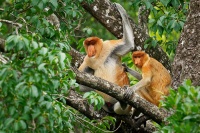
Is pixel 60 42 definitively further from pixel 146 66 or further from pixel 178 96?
pixel 146 66

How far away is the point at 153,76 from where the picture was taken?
291 inches

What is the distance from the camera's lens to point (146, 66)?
7387 millimetres

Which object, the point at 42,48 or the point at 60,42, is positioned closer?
the point at 42,48

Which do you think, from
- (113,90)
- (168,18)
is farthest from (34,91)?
(168,18)

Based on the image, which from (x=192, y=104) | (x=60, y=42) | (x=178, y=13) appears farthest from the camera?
(x=178, y=13)

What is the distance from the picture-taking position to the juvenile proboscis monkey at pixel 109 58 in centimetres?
721

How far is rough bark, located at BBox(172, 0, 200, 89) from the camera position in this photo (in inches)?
219

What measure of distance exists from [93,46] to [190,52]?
2.01m

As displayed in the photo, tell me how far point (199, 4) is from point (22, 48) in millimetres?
2064

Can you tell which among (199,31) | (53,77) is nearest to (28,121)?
(53,77)

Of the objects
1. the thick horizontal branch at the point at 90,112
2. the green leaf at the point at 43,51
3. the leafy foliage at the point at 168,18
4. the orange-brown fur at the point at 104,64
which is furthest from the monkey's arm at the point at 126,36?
the green leaf at the point at 43,51

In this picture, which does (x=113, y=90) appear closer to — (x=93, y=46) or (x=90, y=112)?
(x=90, y=112)

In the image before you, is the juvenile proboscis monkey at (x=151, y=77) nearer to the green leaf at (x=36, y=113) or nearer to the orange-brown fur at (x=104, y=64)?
the orange-brown fur at (x=104, y=64)

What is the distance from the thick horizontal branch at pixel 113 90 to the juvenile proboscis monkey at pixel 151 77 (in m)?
1.39
